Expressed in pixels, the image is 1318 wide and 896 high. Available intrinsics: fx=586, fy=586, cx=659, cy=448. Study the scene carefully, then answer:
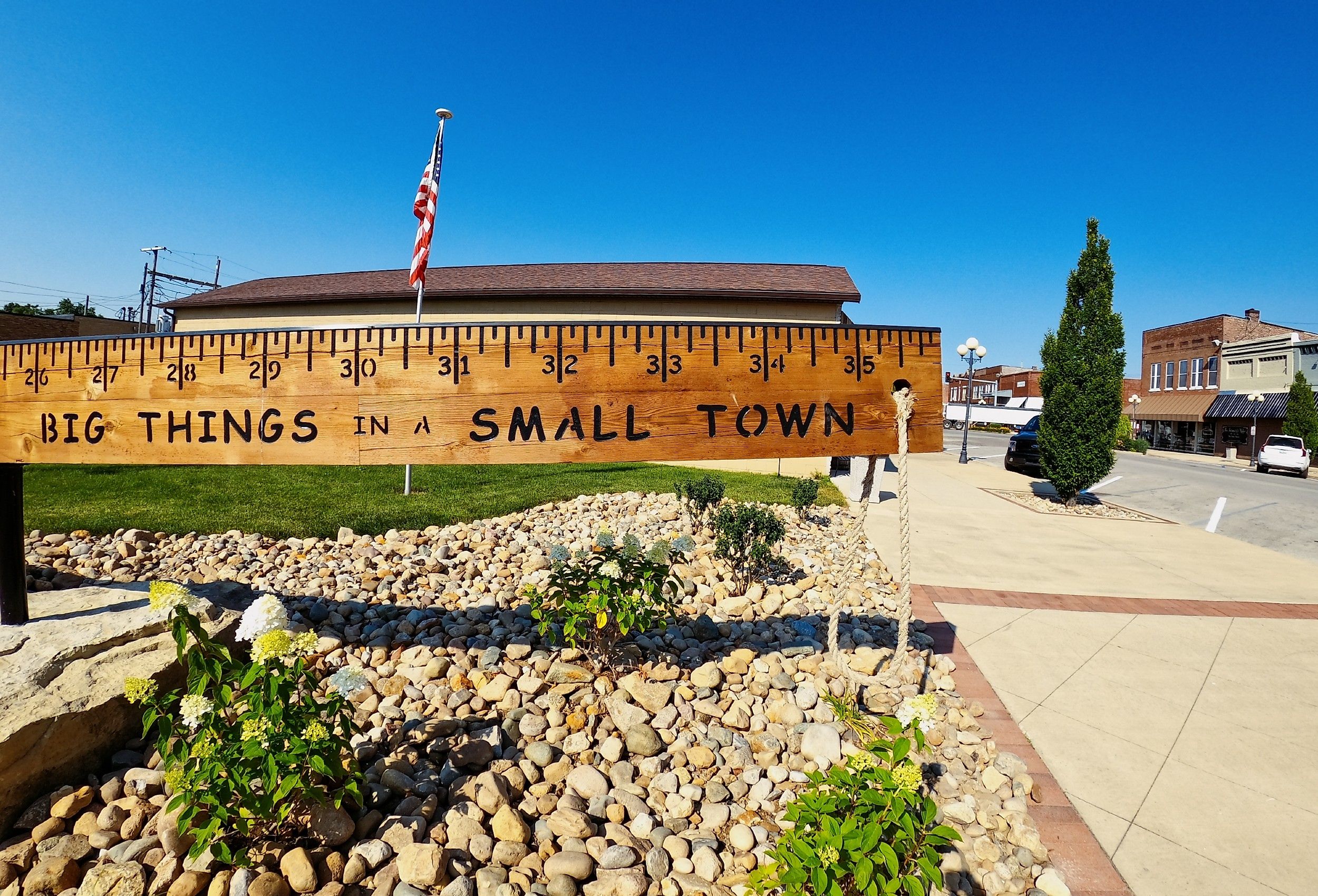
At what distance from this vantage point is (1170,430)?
34.0m

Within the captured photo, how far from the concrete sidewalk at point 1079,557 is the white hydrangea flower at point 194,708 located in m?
5.39

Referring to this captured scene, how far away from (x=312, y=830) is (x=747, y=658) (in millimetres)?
2196

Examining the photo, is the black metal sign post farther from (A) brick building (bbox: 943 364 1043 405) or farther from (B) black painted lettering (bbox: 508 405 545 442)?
(A) brick building (bbox: 943 364 1043 405)

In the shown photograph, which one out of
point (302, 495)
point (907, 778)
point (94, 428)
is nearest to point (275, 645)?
point (94, 428)

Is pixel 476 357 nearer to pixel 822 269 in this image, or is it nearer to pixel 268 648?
pixel 268 648

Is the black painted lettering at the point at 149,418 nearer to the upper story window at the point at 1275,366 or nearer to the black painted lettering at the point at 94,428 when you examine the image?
the black painted lettering at the point at 94,428

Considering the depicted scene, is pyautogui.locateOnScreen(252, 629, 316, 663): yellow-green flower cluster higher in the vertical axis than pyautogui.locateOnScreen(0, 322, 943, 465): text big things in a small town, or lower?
lower

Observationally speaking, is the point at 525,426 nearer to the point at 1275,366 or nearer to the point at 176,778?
the point at 176,778

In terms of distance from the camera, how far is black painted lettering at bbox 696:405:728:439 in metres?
2.48

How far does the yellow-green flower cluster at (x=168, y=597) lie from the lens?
1.89m

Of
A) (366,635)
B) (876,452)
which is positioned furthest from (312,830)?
(876,452)

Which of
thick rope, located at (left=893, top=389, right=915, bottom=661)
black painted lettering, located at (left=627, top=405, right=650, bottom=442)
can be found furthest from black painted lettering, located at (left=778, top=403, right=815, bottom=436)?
black painted lettering, located at (left=627, top=405, right=650, bottom=442)

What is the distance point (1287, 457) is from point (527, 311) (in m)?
26.2

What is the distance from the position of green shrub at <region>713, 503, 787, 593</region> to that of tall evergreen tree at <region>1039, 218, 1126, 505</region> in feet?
28.1
